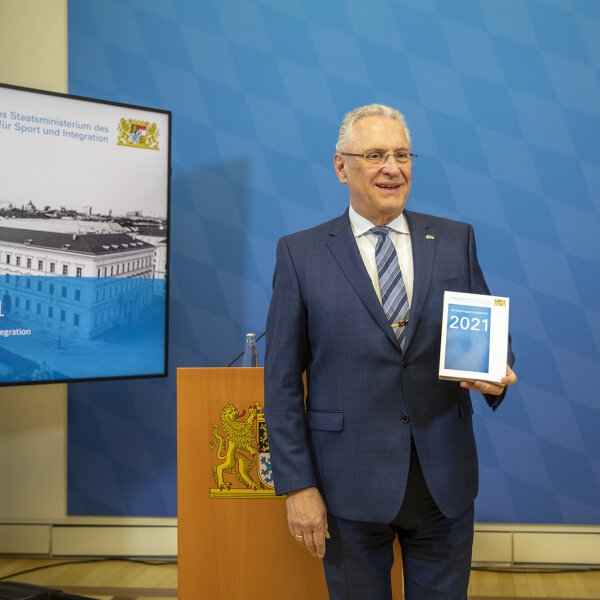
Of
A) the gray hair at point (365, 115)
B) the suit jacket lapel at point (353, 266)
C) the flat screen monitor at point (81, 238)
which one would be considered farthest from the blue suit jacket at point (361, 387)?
the flat screen monitor at point (81, 238)

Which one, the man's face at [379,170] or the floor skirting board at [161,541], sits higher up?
the man's face at [379,170]

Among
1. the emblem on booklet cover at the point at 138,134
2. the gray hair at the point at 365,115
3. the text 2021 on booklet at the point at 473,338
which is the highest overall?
the emblem on booklet cover at the point at 138,134

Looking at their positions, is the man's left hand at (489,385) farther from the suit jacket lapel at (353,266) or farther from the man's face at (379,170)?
the man's face at (379,170)

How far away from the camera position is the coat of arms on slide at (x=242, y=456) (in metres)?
2.06

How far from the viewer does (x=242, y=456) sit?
6.81 ft

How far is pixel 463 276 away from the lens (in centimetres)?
150

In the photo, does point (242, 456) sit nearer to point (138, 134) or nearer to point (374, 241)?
point (374, 241)

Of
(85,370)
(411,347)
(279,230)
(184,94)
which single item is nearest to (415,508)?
(411,347)

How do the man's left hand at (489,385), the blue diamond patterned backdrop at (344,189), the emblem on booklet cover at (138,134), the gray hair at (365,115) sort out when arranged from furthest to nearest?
the blue diamond patterned backdrop at (344,189) → the emblem on booklet cover at (138,134) → the gray hair at (365,115) → the man's left hand at (489,385)

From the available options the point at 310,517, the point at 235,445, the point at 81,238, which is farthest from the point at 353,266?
the point at 81,238

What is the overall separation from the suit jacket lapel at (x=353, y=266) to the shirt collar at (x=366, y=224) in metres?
0.02

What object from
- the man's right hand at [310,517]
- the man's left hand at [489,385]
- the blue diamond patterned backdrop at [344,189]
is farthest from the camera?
the blue diamond patterned backdrop at [344,189]

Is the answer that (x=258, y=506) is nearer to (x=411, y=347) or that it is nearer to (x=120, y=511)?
(x=411, y=347)

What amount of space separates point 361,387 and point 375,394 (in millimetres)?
36
